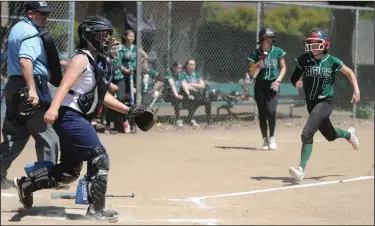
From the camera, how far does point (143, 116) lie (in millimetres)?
6934

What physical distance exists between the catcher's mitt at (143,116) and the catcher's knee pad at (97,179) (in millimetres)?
597

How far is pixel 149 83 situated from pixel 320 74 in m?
5.88

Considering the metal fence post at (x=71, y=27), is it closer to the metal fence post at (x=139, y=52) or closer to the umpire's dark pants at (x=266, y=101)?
the metal fence post at (x=139, y=52)

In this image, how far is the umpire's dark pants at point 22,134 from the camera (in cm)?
802

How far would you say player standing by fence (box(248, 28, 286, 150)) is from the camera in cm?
1229

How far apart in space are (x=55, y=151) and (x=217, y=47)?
328 inches

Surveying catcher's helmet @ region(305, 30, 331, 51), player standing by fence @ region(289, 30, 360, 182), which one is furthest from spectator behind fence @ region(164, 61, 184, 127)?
catcher's helmet @ region(305, 30, 331, 51)

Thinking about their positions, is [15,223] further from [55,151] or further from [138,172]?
[138,172]

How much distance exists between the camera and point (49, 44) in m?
7.94

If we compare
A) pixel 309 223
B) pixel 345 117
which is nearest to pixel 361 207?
pixel 309 223

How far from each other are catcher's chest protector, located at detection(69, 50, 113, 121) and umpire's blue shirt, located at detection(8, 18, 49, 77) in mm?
1430

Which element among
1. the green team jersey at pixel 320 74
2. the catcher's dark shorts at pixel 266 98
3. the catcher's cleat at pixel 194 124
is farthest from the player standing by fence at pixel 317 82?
the catcher's cleat at pixel 194 124

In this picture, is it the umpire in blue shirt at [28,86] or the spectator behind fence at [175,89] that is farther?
the spectator behind fence at [175,89]

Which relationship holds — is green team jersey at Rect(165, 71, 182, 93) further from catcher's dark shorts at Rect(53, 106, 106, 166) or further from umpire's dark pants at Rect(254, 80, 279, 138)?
catcher's dark shorts at Rect(53, 106, 106, 166)
